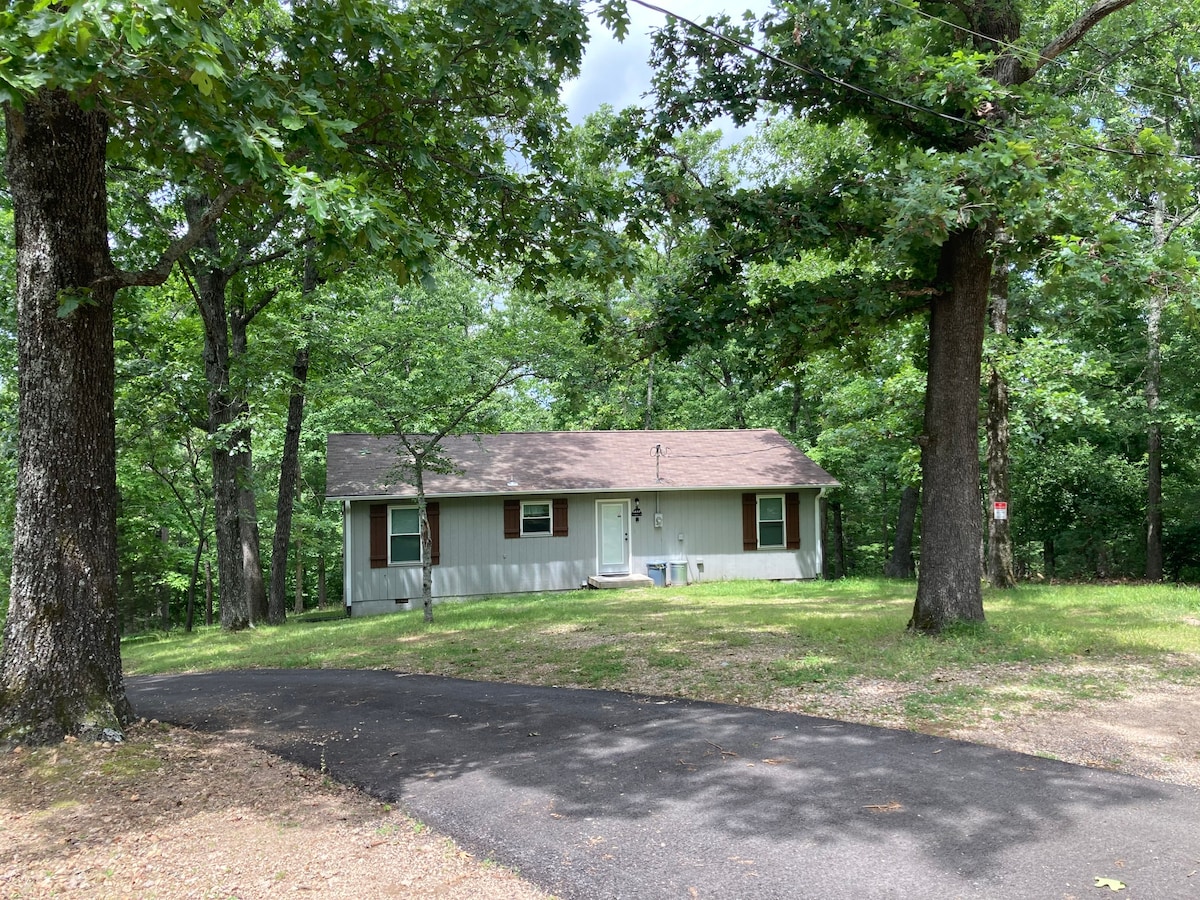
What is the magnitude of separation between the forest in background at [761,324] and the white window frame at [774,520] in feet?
7.50

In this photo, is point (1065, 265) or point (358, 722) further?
point (1065, 265)

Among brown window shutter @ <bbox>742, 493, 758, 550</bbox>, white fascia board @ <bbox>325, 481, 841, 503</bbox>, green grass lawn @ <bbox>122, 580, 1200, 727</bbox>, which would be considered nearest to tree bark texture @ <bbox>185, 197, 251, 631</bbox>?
green grass lawn @ <bbox>122, 580, 1200, 727</bbox>

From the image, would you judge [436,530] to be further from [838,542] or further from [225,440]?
[838,542]

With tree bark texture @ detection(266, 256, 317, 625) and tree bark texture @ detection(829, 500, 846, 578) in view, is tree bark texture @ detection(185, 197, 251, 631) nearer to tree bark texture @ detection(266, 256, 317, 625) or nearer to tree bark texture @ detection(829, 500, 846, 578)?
tree bark texture @ detection(266, 256, 317, 625)

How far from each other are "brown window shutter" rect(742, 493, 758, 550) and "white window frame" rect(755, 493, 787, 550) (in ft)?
0.14

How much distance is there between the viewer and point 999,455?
48.1 ft

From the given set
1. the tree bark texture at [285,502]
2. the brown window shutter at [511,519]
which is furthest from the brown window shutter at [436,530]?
the tree bark texture at [285,502]

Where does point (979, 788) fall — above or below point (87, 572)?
below

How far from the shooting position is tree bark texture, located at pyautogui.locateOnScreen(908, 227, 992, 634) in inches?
337

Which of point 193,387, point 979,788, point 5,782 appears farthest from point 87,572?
point 193,387

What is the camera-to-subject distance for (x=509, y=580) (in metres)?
17.9

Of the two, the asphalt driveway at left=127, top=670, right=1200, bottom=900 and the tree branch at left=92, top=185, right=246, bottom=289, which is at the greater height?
the tree branch at left=92, top=185, right=246, bottom=289

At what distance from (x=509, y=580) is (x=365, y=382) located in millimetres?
7148

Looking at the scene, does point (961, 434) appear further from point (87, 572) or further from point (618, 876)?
point (87, 572)
